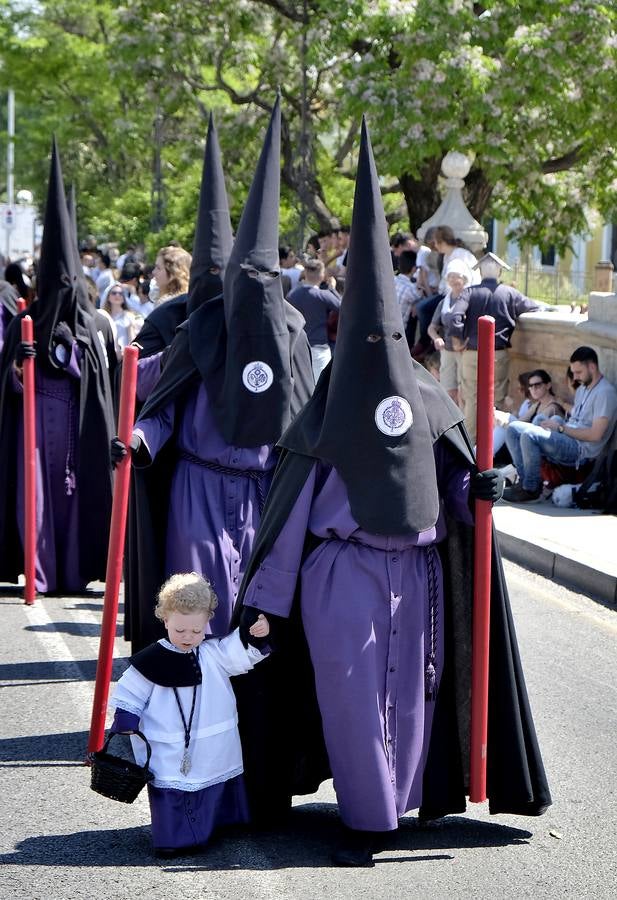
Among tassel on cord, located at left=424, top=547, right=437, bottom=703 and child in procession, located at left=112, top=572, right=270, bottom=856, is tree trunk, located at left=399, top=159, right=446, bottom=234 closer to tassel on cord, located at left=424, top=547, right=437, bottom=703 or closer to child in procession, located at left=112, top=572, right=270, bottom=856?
tassel on cord, located at left=424, top=547, right=437, bottom=703

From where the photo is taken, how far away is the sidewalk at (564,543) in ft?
32.4

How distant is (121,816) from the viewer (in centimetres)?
550

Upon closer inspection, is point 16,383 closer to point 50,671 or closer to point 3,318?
point 3,318

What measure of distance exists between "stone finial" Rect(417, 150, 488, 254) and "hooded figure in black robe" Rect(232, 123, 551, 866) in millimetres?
15023

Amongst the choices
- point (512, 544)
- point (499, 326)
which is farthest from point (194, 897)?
point (499, 326)

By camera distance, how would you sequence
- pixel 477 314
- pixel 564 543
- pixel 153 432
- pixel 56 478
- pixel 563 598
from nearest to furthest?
pixel 153 432 < pixel 56 478 < pixel 563 598 < pixel 564 543 < pixel 477 314

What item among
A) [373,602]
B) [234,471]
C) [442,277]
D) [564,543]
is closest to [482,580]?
[373,602]

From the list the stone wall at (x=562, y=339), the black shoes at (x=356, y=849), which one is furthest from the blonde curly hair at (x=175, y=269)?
the stone wall at (x=562, y=339)

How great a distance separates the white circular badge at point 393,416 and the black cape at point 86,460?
4806 millimetres

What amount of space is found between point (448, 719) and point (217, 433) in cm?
Result: 175

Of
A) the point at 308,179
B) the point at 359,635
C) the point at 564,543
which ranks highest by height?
the point at 308,179

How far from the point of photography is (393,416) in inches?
192

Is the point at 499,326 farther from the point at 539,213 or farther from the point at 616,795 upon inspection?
the point at 539,213

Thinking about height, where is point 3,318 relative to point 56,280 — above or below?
below
